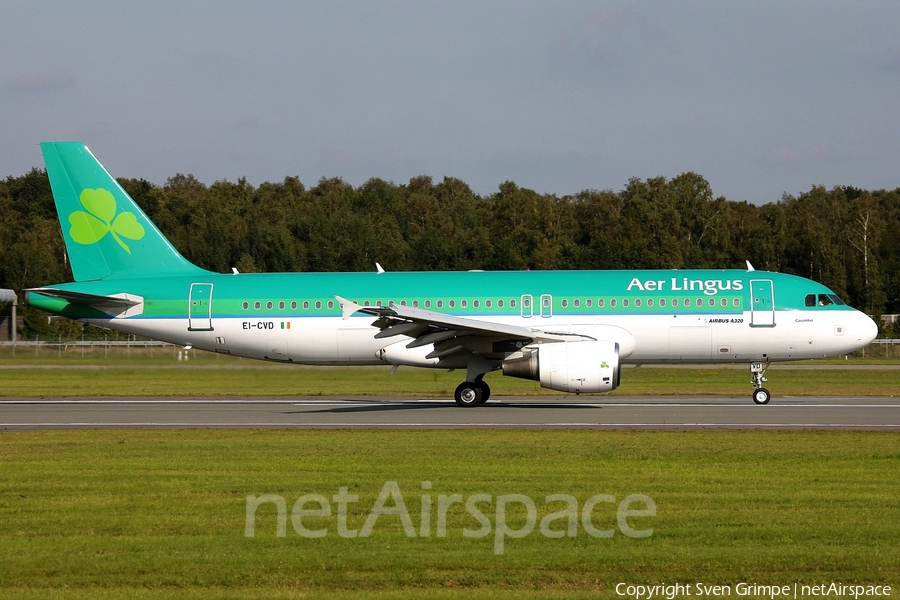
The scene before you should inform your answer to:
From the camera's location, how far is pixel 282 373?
30.4m

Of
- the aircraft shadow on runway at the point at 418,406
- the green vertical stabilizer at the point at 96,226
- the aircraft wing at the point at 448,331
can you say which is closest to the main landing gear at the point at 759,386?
the aircraft shadow on runway at the point at 418,406

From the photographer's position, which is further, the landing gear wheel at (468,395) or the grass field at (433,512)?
the landing gear wheel at (468,395)

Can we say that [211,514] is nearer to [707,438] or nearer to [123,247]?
[707,438]

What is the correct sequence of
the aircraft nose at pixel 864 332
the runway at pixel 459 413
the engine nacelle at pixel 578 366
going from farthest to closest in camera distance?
the aircraft nose at pixel 864 332 → the engine nacelle at pixel 578 366 → the runway at pixel 459 413

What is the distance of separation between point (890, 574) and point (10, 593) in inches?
271

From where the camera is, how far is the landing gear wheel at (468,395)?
83.1ft

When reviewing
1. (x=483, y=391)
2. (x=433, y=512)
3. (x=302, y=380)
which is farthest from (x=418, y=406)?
(x=433, y=512)

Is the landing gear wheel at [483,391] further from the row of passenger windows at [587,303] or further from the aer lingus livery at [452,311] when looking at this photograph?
the row of passenger windows at [587,303]

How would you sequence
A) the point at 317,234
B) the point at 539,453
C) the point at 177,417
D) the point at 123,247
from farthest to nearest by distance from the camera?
the point at 317,234 → the point at 123,247 → the point at 177,417 → the point at 539,453

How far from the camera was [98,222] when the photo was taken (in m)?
28.0

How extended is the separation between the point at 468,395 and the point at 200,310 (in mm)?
7253

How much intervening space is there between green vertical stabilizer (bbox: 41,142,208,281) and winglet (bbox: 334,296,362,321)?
15.4 feet

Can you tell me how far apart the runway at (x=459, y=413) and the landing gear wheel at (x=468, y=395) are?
0.96ft

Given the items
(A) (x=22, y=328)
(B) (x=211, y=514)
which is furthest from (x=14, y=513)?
(A) (x=22, y=328)
